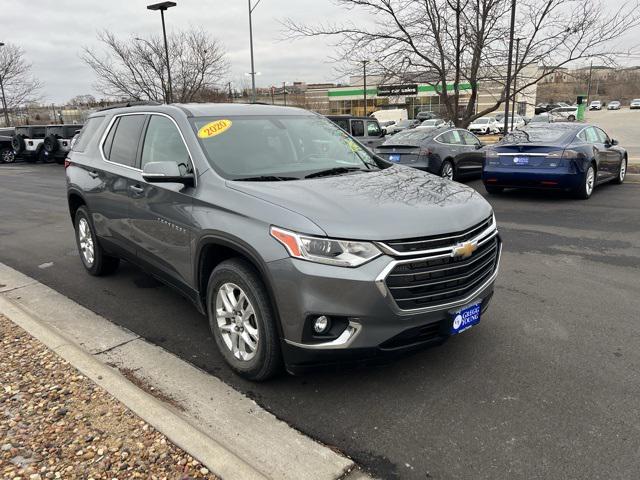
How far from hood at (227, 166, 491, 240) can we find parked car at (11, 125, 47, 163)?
2632 centimetres

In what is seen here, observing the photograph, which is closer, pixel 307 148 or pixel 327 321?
pixel 327 321

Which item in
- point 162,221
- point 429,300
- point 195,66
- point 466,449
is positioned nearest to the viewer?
point 466,449

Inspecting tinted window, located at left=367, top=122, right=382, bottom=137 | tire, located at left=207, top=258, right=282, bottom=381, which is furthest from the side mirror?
tinted window, located at left=367, top=122, right=382, bottom=137

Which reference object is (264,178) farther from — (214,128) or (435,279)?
(435,279)

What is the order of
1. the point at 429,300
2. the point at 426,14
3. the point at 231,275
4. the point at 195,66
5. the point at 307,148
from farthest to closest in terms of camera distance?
the point at 195,66
the point at 426,14
the point at 307,148
the point at 231,275
the point at 429,300

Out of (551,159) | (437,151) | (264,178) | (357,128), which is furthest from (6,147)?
(264,178)

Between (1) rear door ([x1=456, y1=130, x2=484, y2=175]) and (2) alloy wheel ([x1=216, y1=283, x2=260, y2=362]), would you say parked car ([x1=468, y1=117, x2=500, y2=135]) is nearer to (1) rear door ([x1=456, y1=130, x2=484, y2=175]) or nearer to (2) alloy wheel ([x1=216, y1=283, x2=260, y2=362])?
(1) rear door ([x1=456, y1=130, x2=484, y2=175])

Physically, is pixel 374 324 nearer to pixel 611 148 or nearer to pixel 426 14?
pixel 611 148

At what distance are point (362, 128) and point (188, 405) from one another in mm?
12742

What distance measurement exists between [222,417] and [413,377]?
127 centimetres

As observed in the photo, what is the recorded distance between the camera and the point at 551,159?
369 inches

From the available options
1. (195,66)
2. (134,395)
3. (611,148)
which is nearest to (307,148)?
(134,395)

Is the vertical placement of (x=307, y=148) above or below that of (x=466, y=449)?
above

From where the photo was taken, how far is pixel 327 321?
111 inches
